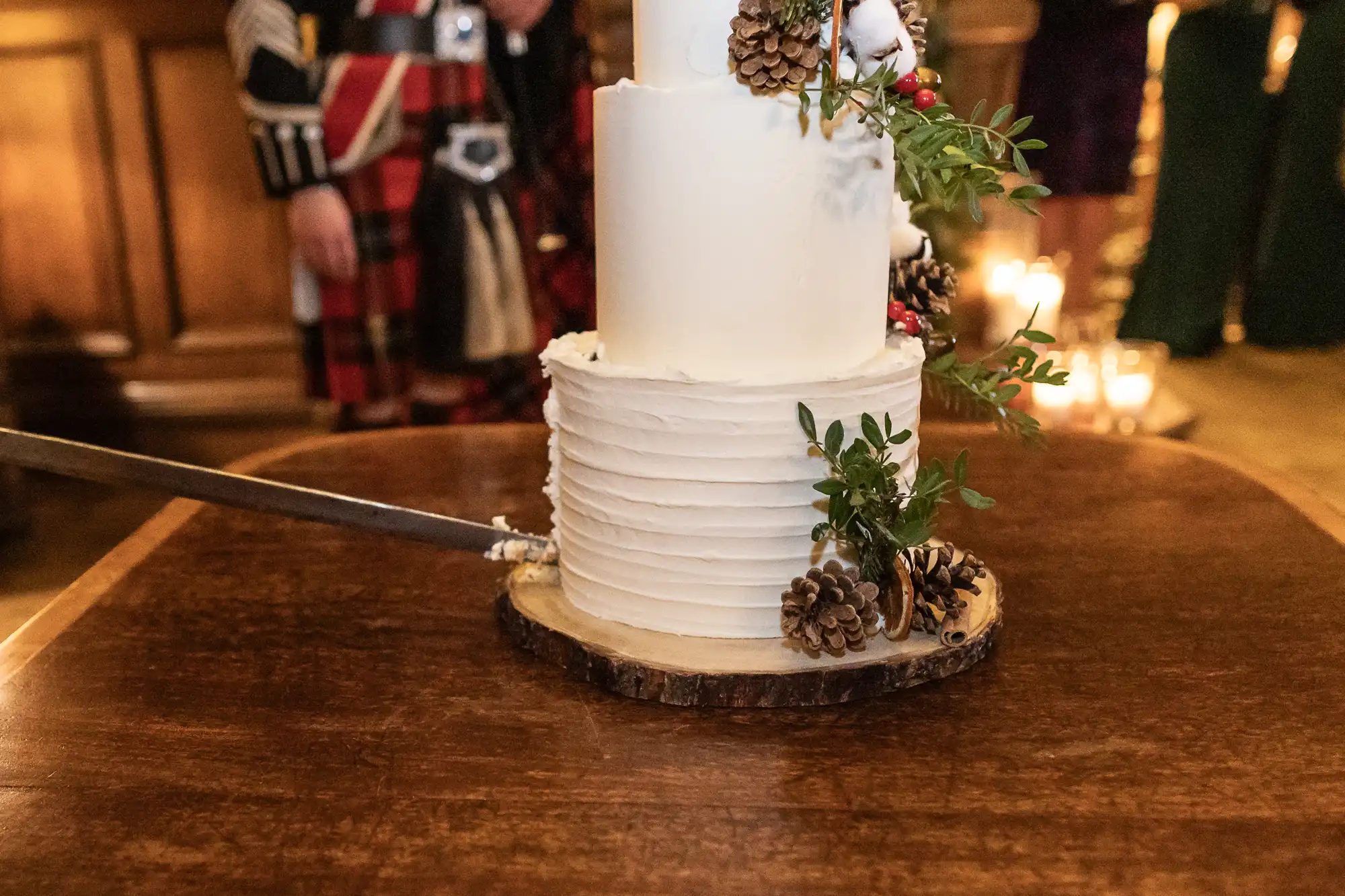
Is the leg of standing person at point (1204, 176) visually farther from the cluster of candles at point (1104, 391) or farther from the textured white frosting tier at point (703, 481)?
the textured white frosting tier at point (703, 481)

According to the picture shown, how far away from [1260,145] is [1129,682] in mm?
1581

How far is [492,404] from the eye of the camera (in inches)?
56.6

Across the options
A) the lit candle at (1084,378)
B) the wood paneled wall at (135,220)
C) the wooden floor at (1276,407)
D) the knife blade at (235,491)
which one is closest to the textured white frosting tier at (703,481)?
the knife blade at (235,491)

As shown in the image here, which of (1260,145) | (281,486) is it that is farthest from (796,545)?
(1260,145)

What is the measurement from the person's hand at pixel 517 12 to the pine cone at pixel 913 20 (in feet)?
2.51

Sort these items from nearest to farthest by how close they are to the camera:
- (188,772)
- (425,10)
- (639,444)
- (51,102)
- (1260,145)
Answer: (188,772)
(639,444)
(425,10)
(1260,145)
(51,102)

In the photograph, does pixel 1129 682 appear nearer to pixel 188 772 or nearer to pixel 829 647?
pixel 829 647

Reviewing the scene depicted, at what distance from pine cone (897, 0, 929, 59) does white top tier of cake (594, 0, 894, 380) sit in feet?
0.21

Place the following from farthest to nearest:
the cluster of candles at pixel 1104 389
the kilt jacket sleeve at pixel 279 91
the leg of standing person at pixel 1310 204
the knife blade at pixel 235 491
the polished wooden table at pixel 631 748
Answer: the cluster of candles at pixel 1104 389, the leg of standing person at pixel 1310 204, the kilt jacket sleeve at pixel 279 91, the knife blade at pixel 235 491, the polished wooden table at pixel 631 748

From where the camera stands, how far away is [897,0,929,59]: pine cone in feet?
2.10

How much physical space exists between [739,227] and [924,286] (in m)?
0.20

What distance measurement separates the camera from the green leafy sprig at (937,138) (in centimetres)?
59

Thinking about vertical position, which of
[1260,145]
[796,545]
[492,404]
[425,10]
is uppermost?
[425,10]

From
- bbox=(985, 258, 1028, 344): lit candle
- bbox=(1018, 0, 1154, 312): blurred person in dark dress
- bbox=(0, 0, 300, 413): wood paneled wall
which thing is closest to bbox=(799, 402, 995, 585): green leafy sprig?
bbox=(1018, 0, 1154, 312): blurred person in dark dress
